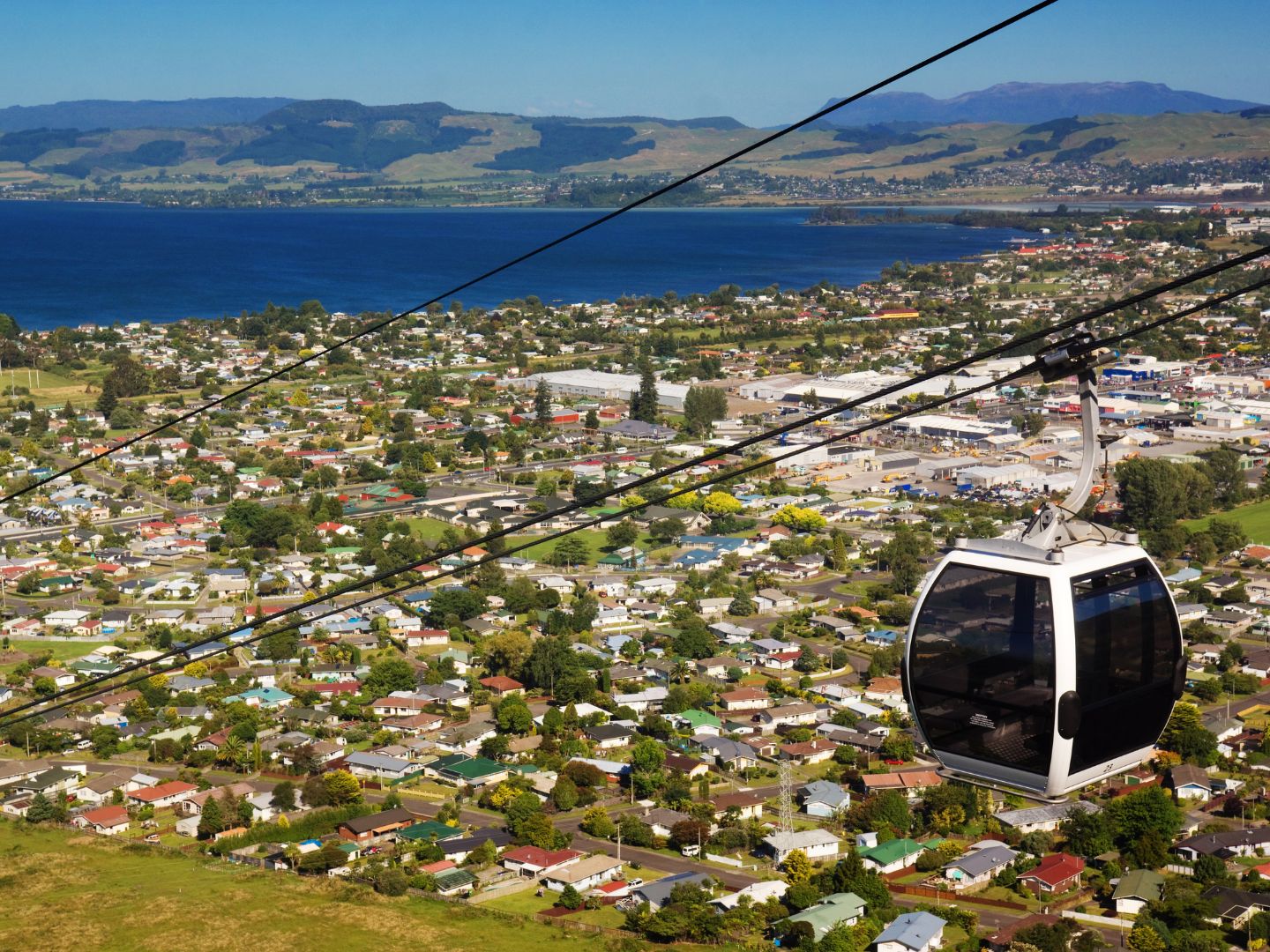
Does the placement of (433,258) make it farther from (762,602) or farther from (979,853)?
(979,853)

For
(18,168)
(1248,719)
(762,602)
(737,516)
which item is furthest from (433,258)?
(18,168)

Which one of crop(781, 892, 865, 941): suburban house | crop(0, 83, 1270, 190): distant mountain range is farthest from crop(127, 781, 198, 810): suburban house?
crop(0, 83, 1270, 190): distant mountain range

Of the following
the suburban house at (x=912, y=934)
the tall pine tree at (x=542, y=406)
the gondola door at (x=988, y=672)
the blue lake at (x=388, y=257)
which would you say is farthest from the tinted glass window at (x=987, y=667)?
the blue lake at (x=388, y=257)

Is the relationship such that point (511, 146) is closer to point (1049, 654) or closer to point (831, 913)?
point (831, 913)

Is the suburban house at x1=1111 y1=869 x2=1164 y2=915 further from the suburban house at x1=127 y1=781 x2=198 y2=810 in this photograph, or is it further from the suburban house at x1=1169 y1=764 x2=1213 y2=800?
the suburban house at x1=127 y1=781 x2=198 y2=810

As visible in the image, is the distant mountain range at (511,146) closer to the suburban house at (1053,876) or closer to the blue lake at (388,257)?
the blue lake at (388,257)

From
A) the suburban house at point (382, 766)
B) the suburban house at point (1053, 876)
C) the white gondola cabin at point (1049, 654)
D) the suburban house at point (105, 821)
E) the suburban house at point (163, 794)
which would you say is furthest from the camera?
the suburban house at point (382, 766)
